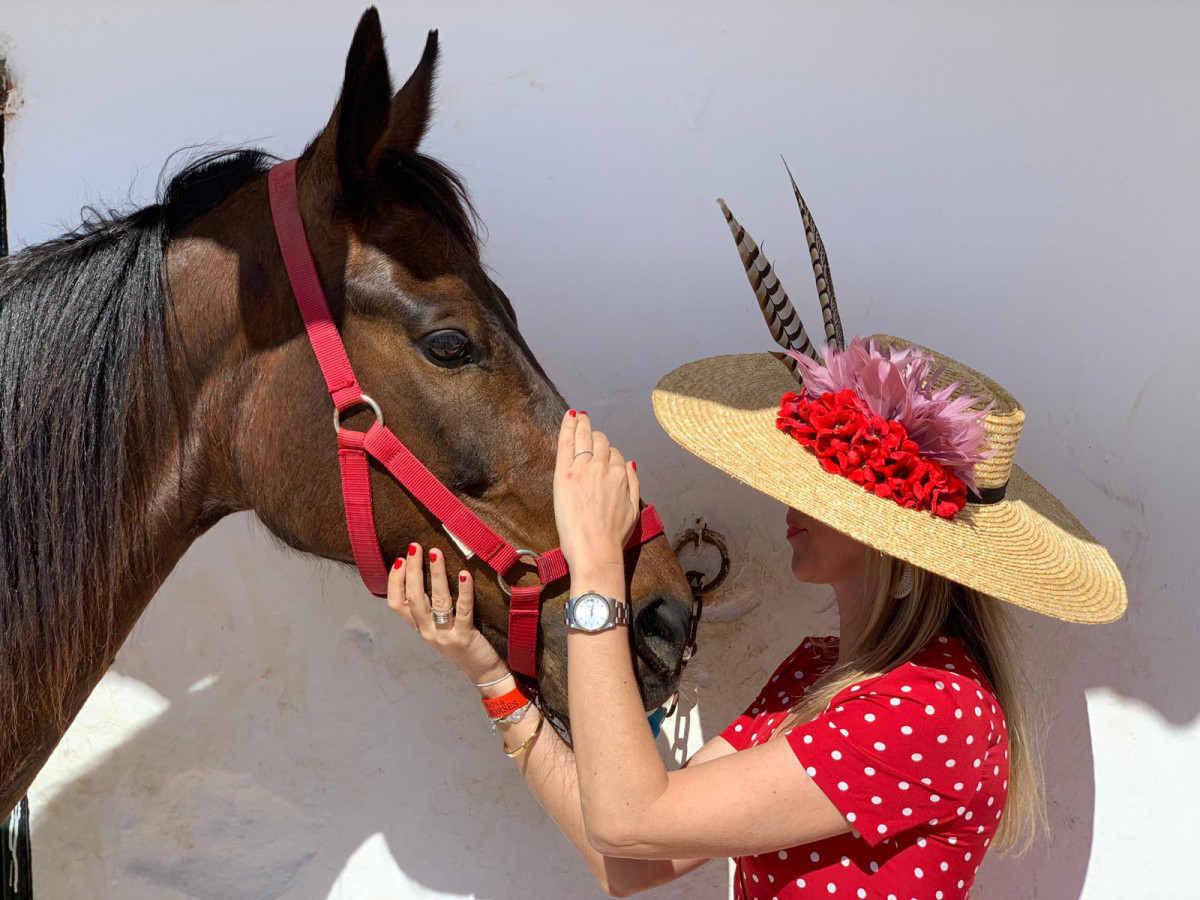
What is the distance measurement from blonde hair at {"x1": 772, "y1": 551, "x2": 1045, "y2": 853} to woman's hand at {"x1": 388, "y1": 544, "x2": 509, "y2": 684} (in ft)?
1.69

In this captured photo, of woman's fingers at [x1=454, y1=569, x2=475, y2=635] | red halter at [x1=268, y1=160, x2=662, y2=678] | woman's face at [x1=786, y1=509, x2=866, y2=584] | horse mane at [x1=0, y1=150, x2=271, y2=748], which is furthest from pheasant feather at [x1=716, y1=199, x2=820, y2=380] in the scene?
horse mane at [x1=0, y1=150, x2=271, y2=748]

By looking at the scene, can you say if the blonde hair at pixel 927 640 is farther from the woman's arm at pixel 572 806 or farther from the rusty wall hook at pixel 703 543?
the rusty wall hook at pixel 703 543

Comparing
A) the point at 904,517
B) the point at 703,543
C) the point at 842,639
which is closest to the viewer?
the point at 904,517

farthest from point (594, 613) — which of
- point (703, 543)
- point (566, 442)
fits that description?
point (703, 543)

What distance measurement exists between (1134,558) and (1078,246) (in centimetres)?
75

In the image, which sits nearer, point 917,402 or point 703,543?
point 917,402

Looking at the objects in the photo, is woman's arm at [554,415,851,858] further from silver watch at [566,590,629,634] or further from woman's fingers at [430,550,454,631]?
woman's fingers at [430,550,454,631]

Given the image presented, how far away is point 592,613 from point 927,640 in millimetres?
560

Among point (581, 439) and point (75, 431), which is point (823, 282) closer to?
point (581, 439)

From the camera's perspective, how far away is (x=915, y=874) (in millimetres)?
1303

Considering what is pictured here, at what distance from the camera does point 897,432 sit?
4.33 ft

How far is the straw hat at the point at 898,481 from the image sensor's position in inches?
50.9

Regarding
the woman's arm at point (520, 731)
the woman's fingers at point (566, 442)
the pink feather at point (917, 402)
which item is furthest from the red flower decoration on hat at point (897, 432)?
the woman's arm at point (520, 731)

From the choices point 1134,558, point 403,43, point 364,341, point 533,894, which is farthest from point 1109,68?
point 533,894
